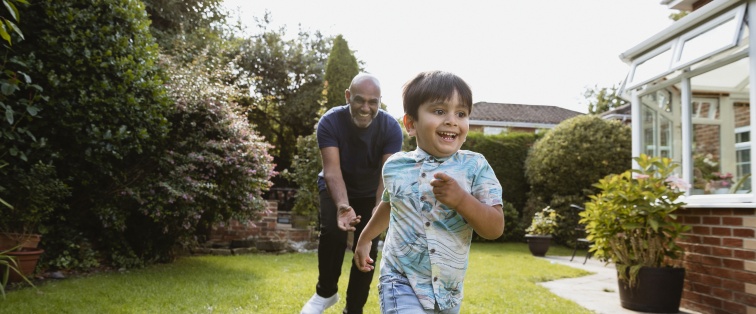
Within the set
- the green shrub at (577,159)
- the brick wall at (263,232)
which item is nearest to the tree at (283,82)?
the brick wall at (263,232)

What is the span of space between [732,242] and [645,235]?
2.33 ft

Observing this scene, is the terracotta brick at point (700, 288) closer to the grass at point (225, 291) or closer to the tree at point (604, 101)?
the grass at point (225, 291)

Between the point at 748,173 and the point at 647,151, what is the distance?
1513mm

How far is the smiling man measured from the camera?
3361 millimetres

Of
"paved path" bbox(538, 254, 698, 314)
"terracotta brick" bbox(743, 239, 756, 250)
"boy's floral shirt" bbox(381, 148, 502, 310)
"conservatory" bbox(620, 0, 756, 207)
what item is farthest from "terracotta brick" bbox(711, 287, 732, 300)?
"boy's floral shirt" bbox(381, 148, 502, 310)

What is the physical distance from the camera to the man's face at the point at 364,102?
3318mm

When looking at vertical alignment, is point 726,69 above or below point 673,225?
above

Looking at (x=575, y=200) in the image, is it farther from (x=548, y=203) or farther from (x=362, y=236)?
(x=362, y=236)

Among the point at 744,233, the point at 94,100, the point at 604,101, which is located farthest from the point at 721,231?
the point at 604,101

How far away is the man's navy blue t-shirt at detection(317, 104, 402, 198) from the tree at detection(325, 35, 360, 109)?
8671 millimetres

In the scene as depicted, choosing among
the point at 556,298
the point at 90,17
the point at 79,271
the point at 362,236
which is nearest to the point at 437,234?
the point at 362,236

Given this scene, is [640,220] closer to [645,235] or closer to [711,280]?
[645,235]

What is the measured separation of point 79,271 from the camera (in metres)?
6.02

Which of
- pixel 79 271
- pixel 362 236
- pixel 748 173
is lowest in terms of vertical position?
pixel 79 271
